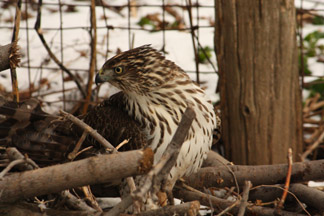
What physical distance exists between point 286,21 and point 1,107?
7.50 feet

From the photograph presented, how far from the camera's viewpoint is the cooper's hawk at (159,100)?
356 cm

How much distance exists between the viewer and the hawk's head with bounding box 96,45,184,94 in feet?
11.7

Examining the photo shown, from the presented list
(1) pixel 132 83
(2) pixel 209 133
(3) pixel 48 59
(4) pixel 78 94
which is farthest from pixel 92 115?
(3) pixel 48 59

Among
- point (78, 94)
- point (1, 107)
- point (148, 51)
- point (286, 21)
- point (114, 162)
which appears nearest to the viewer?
point (114, 162)

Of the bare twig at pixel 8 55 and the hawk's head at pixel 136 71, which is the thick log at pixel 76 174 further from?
the hawk's head at pixel 136 71

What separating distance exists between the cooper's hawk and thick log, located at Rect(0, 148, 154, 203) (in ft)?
3.54

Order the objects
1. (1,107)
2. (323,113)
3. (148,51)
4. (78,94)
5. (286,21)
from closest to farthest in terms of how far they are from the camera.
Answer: (1,107) < (148,51) < (286,21) < (323,113) < (78,94)

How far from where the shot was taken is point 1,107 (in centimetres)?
344

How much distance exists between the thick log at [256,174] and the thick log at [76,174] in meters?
1.53

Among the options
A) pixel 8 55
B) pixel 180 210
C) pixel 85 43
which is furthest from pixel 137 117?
pixel 85 43

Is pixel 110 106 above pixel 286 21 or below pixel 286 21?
below

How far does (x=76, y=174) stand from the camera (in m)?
2.49

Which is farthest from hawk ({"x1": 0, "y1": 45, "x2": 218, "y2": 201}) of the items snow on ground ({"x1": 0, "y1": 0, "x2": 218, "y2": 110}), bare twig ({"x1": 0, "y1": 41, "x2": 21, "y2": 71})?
snow on ground ({"x1": 0, "y1": 0, "x2": 218, "y2": 110})

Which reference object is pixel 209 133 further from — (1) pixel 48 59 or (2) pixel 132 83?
(1) pixel 48 59
